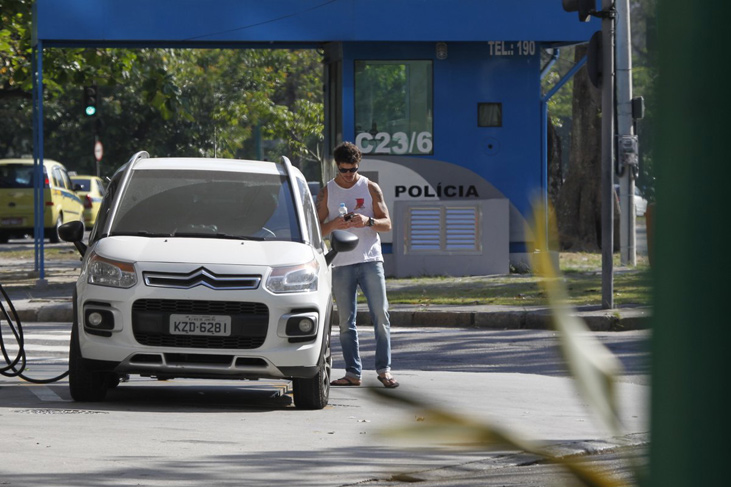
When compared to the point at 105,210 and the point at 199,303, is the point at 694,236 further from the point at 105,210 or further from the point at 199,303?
the point at 105,210

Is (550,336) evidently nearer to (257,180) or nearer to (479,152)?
(257,180)

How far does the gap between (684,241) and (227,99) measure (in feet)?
163

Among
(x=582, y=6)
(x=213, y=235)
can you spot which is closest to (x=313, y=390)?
(x=213, y=235)

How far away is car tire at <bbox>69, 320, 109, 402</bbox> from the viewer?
27.3ft

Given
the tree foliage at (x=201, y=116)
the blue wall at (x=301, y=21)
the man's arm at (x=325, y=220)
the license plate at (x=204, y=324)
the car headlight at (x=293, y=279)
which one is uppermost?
the tree foliage at (x=201, y=116)

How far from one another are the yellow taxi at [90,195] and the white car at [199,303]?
2942cm

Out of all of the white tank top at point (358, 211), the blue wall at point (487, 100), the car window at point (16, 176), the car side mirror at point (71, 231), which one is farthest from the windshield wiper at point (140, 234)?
the car window at point (16, 176)

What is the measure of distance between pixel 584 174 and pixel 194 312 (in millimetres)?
19817

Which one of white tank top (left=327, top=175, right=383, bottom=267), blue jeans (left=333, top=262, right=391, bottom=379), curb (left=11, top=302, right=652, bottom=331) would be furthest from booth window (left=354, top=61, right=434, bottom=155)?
blue jeans (left=333, top=262, right=391, bottom=379)

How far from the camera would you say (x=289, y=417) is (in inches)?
318

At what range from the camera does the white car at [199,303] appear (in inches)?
319

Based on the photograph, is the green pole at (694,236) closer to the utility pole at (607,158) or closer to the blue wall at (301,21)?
the utility pole at (607,158)

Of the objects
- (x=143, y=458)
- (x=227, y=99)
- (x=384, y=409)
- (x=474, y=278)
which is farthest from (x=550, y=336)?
(x=227, y=99)

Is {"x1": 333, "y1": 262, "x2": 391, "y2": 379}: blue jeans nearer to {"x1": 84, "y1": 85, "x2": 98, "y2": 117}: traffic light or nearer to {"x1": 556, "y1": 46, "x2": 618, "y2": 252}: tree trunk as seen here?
{"x1": 556, "y1": 46, "x2": 618, "y2": 252}: tree trunk
